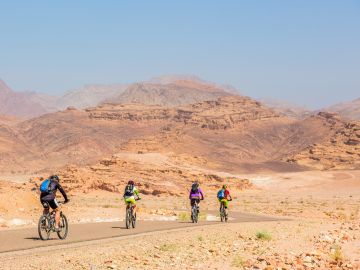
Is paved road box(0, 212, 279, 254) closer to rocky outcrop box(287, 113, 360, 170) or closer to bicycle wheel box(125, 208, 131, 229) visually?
bicycle wheel box(125, 208, 131, 229)

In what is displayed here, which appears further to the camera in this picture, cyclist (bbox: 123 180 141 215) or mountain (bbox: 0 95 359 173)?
mountain (bbox: 0 95 359 173)

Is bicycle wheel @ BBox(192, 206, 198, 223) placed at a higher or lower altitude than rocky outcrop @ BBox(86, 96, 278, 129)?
lower

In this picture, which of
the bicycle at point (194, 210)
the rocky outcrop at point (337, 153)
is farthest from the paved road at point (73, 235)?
the rocky outcrop at point (337, 153)

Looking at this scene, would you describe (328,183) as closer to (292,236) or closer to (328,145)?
(328,145)

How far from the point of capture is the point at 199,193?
26.0 metres

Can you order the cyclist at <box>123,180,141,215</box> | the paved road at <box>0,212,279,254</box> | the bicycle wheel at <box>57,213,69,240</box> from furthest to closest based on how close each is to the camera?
1. the cyclist at <box>123,180,141,215</box>
2. the bicycle wheel at <box>57,213,69,240</box>
3. the paved road at <box>0,212,279,254</box>

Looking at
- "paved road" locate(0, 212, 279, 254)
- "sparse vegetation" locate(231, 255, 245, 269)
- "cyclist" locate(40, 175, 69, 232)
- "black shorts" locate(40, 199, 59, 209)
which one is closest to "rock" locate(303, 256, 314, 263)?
"sparse vegetation" locate(231, 255, 245, 269)

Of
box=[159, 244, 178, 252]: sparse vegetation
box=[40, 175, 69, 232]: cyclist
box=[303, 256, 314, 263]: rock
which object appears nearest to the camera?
box=[303, 256, 314, 263]: rock

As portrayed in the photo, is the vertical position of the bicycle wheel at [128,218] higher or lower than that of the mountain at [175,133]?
lower

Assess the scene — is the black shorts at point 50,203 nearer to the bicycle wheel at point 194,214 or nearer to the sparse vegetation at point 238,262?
the sparse vegetation at point 238,262

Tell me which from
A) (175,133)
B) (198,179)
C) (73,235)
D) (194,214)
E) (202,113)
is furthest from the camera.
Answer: (202,113)

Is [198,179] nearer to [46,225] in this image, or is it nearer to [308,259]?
[46,225]

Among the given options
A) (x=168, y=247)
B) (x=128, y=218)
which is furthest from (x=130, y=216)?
(x=168, y=247)

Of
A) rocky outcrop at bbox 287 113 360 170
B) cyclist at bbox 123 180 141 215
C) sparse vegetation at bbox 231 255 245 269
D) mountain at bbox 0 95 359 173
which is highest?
mountain at bbox 0 95 359 173
